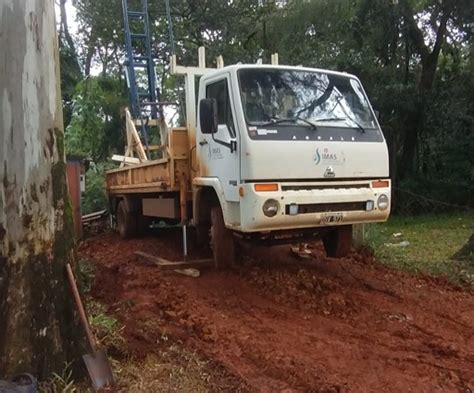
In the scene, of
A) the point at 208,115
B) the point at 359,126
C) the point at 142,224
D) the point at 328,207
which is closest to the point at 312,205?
the point at 328,207

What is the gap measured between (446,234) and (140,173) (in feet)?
22.5

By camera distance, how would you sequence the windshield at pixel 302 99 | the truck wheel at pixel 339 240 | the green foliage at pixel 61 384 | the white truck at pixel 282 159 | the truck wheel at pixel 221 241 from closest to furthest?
the green foliage at pixel 61 384 → the white truck at pixel 282 159 → the windshield at pixel 302 99 → the truck wheel at pixel 221 241 → the truck wheel at pixel 339 240

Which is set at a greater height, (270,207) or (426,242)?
(270,207)

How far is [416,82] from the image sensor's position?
1772cm

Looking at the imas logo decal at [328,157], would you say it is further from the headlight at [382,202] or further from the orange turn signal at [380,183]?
the headlight at [382,202]

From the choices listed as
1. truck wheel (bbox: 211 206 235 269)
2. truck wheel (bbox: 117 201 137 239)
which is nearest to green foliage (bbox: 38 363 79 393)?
truck wheel (bbox: 211 206 235 269)

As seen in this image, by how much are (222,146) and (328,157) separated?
3.97ft

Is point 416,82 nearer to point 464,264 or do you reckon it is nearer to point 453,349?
point 464,264

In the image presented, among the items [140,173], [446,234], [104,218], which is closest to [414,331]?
[140,173]

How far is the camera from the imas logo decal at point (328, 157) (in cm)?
606

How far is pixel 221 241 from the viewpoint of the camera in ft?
22.0

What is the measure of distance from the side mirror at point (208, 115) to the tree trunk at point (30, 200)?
266 centimetres

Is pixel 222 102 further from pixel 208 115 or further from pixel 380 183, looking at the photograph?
pixel 380 183

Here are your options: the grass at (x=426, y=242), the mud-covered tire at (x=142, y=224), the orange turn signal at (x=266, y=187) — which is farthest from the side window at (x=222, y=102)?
the mud-covered tire at (x=142, y=224)
